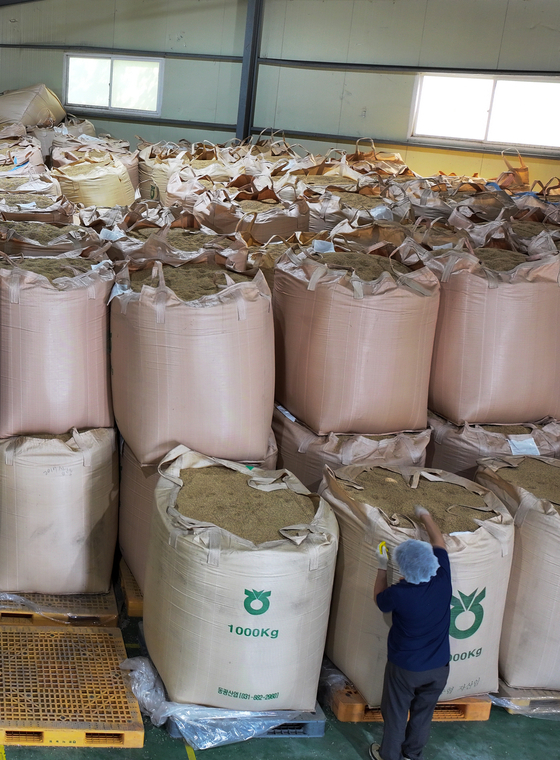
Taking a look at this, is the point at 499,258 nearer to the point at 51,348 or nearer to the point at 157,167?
the point at 51,348

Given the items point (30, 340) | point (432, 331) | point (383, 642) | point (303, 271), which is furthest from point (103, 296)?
point (383, 642)

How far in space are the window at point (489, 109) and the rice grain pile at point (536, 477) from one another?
24.2ft

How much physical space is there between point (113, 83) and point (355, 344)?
10105 millimetres

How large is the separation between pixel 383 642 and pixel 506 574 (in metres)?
0.51

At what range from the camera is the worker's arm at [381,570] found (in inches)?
96.8

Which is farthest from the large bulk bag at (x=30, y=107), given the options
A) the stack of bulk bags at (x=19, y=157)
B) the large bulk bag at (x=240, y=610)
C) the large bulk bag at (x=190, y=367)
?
the large bulk bag at (x=240, y=610)

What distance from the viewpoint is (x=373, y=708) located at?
266cm

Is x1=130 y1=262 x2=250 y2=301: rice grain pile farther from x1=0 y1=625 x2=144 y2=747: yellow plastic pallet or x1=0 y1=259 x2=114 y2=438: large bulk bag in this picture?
x1=0 y1=625 x2=144 y2=747: yellow plastic pallet

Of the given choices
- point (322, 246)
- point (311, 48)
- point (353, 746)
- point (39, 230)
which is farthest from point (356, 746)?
point (311, 48)

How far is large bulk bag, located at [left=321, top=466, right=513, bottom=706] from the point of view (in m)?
2.55

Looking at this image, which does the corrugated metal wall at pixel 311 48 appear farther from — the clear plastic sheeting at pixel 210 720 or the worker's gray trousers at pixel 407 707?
the clear plastic sheeting at pixel 210 720

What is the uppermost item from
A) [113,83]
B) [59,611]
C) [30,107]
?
[113,83]

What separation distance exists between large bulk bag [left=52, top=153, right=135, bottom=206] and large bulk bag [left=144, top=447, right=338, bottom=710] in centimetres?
415

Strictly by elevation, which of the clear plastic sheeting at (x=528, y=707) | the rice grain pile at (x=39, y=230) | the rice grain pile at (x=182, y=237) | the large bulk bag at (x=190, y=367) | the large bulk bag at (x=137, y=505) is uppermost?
the rice grain pile at (x=182, y=237)
